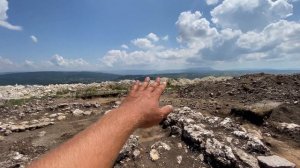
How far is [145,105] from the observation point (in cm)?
329

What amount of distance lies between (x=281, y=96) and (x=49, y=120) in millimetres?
10252

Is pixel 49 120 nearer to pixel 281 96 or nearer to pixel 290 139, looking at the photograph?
pixel 290 139

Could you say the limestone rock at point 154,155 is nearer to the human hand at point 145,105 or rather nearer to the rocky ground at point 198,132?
the rocky ground at point 198,132

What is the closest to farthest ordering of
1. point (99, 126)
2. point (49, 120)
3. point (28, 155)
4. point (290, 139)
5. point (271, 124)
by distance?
point (99, 126) < point (28, 155) < point (290, 139) < point (271, 124) < point (49, 120)

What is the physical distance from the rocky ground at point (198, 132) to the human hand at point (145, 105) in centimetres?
519

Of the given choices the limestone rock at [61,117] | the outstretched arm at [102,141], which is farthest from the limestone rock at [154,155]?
the limestone rock at [61,117]

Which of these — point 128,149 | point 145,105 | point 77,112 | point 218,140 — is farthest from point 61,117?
point 145,105

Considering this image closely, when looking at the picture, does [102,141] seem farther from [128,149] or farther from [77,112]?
[77,112]

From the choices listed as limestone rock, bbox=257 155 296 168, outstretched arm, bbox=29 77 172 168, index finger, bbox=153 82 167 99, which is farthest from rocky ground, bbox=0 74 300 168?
outstretched arm, bbox=29 77 172 168

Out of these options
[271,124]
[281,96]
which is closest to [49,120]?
[271,124]

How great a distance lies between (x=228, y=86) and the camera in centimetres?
1914

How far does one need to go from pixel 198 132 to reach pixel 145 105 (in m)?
6.44

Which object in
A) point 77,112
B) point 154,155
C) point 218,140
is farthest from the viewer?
point 77,112

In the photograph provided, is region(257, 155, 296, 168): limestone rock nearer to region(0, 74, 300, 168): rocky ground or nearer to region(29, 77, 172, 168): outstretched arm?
region(0, 74, 300, 168): rocky ground
